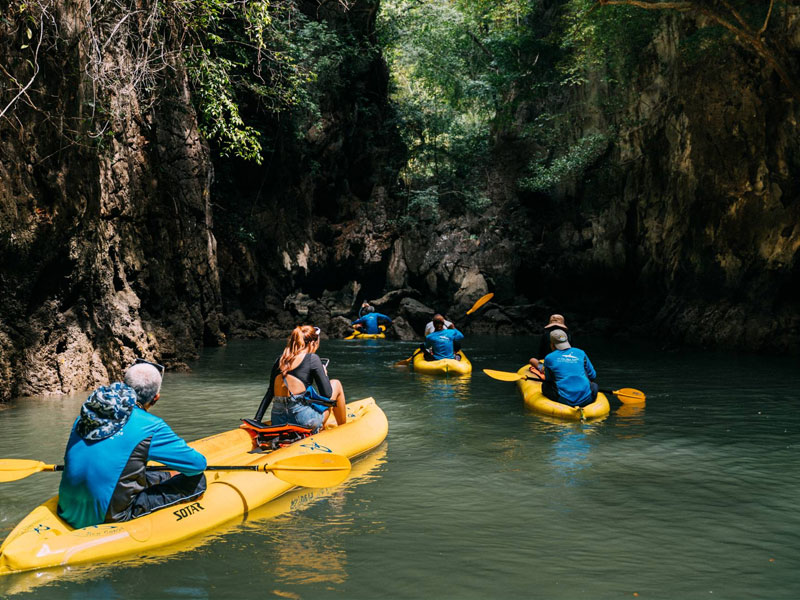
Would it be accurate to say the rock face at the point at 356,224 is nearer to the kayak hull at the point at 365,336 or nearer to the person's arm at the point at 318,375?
the kayak hull at the point at 365,336

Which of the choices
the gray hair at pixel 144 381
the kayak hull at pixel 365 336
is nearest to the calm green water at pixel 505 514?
the gray hair at pixel 144 381

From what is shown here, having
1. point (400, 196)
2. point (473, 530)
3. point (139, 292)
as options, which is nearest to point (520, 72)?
point (400, 196)

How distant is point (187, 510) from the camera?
387 centimetres

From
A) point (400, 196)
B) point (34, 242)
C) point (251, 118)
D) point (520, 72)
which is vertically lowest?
point (34, 242)

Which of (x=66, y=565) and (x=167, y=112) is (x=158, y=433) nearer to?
(x=66, y=565)

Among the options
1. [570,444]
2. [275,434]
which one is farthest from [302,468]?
[570,444]

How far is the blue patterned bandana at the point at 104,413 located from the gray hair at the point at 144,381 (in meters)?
0.21

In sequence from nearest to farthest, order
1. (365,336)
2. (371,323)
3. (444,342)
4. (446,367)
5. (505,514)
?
(505,514), (446,367), (444,342), (365,336), (371,323)

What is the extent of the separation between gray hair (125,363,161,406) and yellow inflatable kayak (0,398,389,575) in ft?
2.33

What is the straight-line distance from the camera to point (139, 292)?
42.2ft

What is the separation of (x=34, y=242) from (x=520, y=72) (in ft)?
69.3

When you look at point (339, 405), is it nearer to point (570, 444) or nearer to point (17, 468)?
point (570, 444)

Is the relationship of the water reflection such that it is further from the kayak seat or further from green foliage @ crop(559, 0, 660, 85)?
green foliage @ crop(559, 0, 660, 85)

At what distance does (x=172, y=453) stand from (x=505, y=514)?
2.19 m
